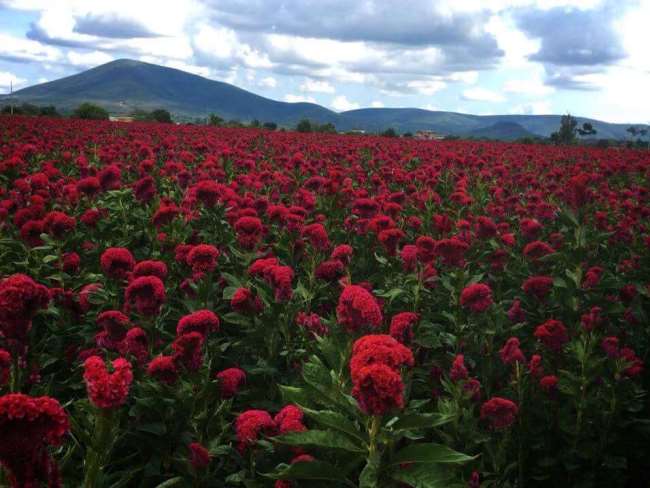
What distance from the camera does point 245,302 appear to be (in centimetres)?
377

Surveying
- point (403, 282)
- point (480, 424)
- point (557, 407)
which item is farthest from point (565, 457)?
point (403, 282)

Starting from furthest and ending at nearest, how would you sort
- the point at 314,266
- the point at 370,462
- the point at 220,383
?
the point at 314,266 → the point at 220,383 → the point at 370,462

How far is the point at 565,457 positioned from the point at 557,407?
1.10ft

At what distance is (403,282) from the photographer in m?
5.34

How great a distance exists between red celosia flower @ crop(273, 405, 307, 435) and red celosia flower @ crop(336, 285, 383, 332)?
52 centimetres

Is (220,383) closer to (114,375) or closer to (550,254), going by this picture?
(114,375)

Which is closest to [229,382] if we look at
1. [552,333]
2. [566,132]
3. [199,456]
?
[199,456]

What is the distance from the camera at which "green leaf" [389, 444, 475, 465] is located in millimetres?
2051

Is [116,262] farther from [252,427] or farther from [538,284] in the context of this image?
[538,284]

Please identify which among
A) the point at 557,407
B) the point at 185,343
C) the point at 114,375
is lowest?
the point at 557,407

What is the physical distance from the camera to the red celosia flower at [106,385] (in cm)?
190

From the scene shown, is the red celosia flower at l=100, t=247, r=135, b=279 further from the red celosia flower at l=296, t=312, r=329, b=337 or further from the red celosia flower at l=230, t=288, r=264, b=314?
the red celosia flower at l=296, t=312, r=329, b=337

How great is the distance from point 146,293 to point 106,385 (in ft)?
4.97

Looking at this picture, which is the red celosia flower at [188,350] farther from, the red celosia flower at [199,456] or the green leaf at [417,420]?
the green leaf at [417,420]
